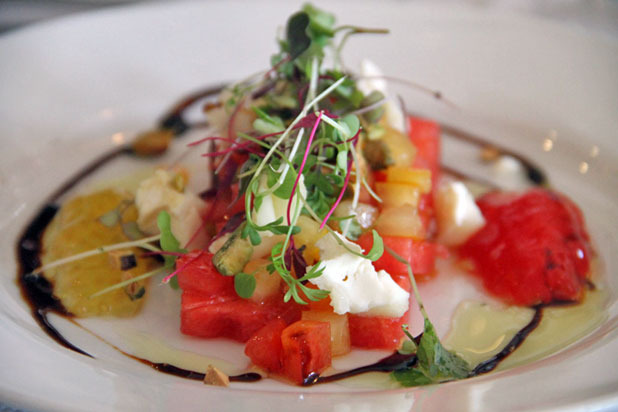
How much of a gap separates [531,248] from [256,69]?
1.56 m

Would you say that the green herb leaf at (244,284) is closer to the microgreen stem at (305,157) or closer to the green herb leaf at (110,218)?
the microgreen stem at (305,157)

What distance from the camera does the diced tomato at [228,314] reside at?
64.1 inches

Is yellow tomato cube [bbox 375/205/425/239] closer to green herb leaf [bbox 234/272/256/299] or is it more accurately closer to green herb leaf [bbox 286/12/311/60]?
green herb leaf [bbox 234/272/256/299]

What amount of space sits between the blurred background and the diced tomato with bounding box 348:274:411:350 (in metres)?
2.48

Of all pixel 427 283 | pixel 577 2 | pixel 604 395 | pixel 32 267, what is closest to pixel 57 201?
Result: pixel 32 267

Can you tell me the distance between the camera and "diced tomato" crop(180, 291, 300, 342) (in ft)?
5.34

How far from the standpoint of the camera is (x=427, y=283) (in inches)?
75.6

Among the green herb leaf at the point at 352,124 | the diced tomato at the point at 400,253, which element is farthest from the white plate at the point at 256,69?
the green herb leaf at the point at 352,124

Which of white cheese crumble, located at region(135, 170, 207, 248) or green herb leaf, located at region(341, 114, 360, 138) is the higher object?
green herb leaf, located at region(341, 114, 360, 138)

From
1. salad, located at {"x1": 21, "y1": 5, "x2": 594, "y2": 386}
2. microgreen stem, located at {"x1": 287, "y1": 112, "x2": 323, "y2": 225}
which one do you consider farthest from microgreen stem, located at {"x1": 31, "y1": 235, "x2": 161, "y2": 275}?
microgreen stem, located at {"x1": 287, "y1": 112, "x2": 323, "y2": 225}

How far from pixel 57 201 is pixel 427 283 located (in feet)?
4.59

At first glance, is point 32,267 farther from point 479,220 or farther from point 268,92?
point 479,220

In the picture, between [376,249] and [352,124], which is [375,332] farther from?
[352,124]

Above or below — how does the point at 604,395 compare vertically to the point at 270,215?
below
